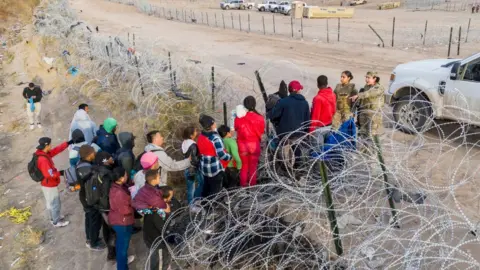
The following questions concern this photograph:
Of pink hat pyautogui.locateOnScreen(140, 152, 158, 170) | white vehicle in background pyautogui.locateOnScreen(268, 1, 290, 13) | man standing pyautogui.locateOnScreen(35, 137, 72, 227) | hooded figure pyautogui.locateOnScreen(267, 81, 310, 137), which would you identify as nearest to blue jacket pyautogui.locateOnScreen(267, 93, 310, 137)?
hooded figure pyautogui.locateOnScreen(267, 81, 310, 137)

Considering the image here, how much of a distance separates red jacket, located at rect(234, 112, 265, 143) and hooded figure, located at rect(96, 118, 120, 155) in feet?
5.89

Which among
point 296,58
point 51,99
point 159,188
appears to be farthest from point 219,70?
point 159,188

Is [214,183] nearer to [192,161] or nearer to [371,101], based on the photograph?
[192,161]

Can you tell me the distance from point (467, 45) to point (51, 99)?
1580cm

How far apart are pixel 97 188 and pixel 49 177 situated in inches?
51.7

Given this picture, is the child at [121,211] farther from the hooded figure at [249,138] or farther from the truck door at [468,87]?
the truck door at [468,87]

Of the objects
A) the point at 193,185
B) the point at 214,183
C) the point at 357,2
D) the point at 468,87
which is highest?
the point at 468,87

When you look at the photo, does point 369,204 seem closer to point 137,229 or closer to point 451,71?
point 137,229

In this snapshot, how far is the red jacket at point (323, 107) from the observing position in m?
5.42

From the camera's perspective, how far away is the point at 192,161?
4.88 metres

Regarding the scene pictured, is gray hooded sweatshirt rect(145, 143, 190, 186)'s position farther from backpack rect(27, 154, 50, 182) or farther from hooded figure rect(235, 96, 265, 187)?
backpack rect(27, 154, 50, 182)

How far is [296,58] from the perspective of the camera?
1634 centimetres

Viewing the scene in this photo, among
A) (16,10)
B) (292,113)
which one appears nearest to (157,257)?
(292,113)

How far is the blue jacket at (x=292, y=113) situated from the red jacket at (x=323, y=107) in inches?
11.1
